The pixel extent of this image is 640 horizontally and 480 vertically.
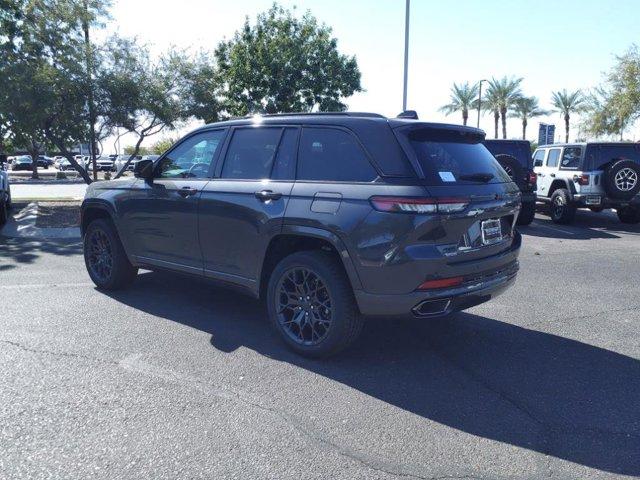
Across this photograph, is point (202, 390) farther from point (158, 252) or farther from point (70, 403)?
point (158, 252)

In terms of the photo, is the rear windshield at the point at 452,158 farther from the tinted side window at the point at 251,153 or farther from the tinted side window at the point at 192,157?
the tinted side window at the point at 192,157

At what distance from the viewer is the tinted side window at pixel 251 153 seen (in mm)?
4887

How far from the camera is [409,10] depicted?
802 inches

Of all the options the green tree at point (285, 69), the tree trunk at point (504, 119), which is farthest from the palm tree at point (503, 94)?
the green tree at point (285, 69)

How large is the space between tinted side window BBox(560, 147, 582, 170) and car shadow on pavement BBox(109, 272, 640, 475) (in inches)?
383

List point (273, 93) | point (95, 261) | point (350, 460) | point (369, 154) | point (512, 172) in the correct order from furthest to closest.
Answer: point (273, 93)
point (512, 172)
point (95, 261)
point (369, 154)
point (350, 460)

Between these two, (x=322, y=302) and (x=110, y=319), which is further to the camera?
(x=110, y=319)

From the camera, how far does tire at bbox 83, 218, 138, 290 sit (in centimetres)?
637

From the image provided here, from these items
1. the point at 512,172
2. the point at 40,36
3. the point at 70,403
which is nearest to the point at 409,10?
the point at 512,172

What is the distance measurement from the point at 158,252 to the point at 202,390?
2.21m

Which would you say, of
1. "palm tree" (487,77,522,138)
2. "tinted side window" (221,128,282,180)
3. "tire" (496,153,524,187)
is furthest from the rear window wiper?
"palm tree" (487,77,522,138)

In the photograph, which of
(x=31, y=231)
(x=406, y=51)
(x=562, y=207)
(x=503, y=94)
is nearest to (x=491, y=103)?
(x=503, y=94)

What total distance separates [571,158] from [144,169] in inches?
457

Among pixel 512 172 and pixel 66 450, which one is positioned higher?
pixel 512 172
